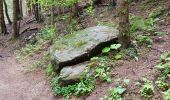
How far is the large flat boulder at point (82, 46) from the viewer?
9703 mm

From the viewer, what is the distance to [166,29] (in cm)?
1118

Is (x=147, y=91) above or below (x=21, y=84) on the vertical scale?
above

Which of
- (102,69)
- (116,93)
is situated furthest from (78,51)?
(116,93)

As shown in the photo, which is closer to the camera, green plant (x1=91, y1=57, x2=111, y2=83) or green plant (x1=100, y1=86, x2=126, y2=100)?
green plant (x1=100, y1=86, x2=126, y2=100)

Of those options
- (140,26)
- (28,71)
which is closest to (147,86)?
(140,26)

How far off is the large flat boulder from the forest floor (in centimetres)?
104

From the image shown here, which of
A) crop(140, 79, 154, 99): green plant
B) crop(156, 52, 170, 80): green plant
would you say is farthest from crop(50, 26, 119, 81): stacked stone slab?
crop(140, 79, 154, 99): green plant

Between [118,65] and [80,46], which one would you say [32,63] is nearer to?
[80,46]

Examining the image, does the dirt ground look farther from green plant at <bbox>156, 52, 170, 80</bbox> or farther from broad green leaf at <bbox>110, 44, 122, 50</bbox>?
green plant at <bbox>156, 52, 170, 80</bbox>

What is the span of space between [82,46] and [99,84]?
1842 mm

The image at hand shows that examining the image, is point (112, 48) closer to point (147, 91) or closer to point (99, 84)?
point (99, 84)

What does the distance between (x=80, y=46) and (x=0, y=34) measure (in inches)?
542

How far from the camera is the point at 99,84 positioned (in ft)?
28.2

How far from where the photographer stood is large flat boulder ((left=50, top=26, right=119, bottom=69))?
9703 mm
